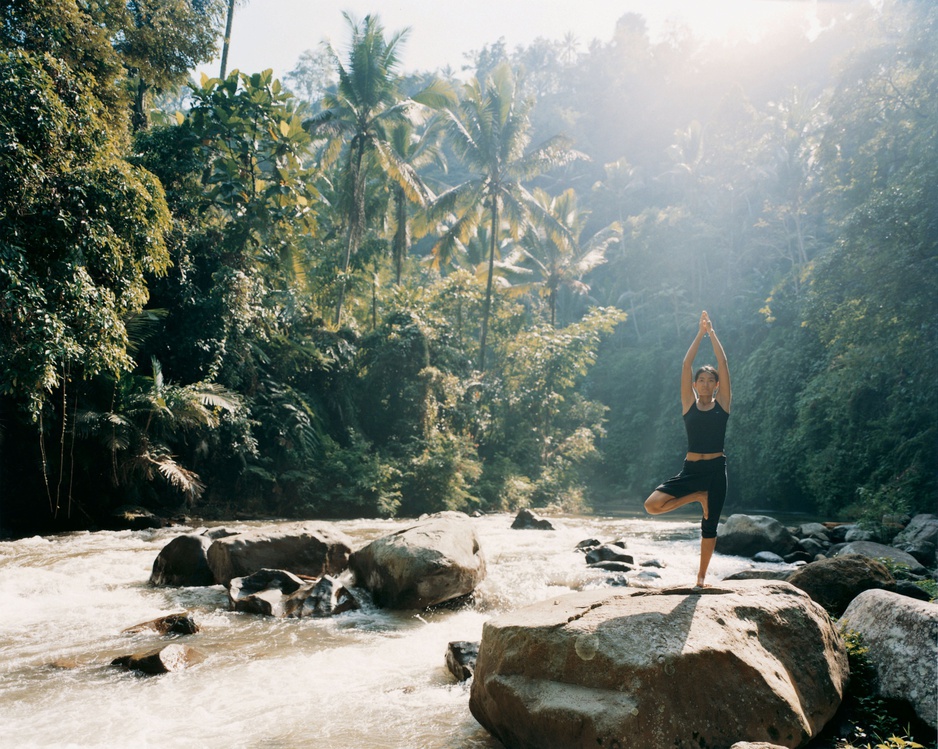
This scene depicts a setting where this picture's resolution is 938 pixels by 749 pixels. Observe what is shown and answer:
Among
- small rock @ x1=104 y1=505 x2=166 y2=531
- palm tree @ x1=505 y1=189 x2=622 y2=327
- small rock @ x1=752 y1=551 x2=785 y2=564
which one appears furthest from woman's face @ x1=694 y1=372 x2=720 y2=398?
palm tree @ x1=505 y1=189 x2=622 y2=327

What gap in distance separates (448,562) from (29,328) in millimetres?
5929

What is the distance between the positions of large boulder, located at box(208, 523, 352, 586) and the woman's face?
493 centimetres

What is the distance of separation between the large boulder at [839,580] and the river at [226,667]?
2.38m

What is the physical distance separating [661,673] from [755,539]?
8.04m

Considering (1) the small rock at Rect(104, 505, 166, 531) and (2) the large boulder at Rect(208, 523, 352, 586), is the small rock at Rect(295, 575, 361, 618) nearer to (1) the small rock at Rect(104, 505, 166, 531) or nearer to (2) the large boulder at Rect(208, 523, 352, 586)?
(2) the large boulder at Rect(208, 523, 352, 586)

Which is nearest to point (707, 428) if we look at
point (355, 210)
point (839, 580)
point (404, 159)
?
point (839, 580)

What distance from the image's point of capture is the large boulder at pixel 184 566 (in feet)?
24.8

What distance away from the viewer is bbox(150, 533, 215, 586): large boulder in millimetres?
7555

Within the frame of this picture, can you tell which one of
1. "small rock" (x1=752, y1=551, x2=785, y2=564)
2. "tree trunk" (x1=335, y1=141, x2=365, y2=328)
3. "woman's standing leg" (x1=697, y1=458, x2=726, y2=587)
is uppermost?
"tree trunk" (x1=335, y1=141, x2=365, y2=328)

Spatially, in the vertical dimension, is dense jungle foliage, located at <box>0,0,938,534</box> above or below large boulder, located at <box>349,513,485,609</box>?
above

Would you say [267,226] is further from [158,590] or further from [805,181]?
[805,181]

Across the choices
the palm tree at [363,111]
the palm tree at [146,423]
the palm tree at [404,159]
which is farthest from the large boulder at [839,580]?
the palm tree at [404,159]

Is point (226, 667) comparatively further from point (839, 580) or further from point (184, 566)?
point (839, 580)

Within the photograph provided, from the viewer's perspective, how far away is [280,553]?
25.2 feet
